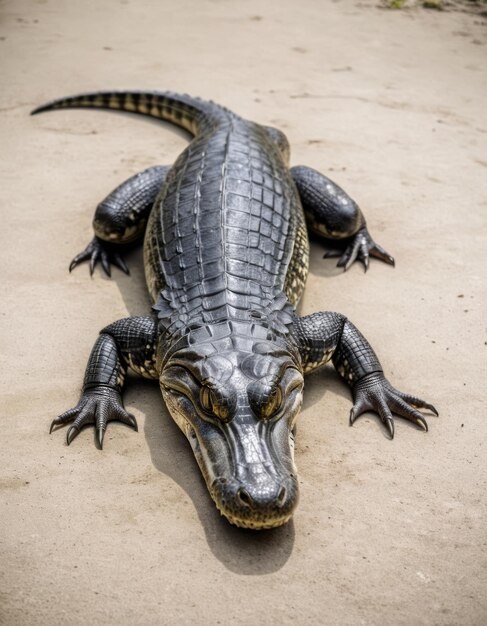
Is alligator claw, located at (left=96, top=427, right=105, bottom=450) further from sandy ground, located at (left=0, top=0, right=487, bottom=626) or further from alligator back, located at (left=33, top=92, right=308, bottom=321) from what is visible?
alligator back, located at (left=33, top=92, right=308, bottom=321)

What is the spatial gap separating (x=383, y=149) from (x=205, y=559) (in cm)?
518

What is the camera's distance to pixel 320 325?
3924 mm

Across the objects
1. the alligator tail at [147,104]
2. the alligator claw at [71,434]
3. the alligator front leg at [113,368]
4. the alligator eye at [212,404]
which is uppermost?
the alligator eye at [212,404]

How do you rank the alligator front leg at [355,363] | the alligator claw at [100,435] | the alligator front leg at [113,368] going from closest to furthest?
the alligator claw at [100,435]
the alligator front leg at [113,368]
the alligator front leg at [355,363]

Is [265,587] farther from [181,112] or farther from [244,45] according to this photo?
[244,45]

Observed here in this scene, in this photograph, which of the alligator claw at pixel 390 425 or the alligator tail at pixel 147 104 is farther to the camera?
the alligator tail at pixel 147 104

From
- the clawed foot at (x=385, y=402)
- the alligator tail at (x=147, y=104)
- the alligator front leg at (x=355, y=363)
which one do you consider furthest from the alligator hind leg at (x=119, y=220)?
the clawed foot at (x=385, y=402)

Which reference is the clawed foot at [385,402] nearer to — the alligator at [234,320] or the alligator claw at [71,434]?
A: the alligator at [234,320]

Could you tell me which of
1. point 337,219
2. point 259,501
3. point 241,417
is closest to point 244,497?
point 259,501

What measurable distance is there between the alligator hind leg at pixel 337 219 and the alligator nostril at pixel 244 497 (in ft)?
9.22

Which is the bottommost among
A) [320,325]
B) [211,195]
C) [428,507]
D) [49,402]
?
[49,402]

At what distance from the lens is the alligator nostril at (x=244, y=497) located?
2.67 metres

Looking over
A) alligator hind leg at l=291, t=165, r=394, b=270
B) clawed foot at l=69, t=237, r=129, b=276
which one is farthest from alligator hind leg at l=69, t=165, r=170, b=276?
alligator hind leg at l=291, t=165, r=394, b=270

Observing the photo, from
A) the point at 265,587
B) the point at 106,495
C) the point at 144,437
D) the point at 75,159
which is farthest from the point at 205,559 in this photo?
the point at 75,159
